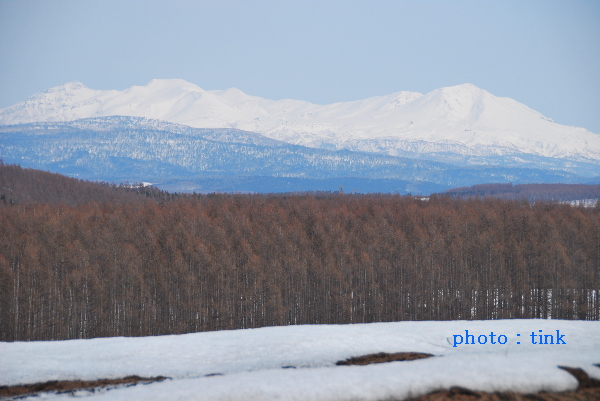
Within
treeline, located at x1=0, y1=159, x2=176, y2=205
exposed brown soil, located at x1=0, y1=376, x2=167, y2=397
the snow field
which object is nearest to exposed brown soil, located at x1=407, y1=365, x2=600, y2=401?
the snow field

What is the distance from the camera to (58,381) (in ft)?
58.6

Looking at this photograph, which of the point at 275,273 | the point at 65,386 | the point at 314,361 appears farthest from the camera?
the point at 275,273

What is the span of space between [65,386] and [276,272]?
4717 centimetres

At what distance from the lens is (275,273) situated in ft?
209

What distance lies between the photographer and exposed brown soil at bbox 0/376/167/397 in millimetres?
16234

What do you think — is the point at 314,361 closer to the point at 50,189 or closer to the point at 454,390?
the point at 454,390

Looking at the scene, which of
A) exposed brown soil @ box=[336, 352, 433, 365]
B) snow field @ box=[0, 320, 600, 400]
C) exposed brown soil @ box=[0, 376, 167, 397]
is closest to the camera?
snow field @ box=[0, 320, 600, 400]

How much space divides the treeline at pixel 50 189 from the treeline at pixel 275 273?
260 ft

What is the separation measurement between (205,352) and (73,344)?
20.3 feet

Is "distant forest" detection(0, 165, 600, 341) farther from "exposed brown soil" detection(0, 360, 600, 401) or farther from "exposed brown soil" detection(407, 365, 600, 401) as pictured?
"exposed brown soil" detection(407, 365, 600, 401)

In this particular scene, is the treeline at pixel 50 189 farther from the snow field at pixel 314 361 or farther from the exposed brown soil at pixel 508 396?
the exposed brown soil at pixel 508 396

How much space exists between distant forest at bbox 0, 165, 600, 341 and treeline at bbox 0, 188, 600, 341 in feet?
0.48

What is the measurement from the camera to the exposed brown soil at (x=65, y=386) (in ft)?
53.3

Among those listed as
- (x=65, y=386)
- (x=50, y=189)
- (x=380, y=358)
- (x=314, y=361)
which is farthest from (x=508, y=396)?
(x=50, y=189)
